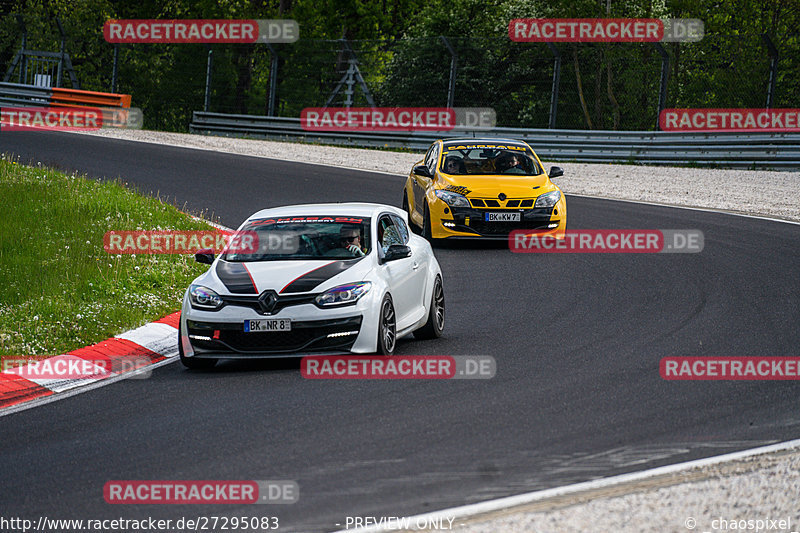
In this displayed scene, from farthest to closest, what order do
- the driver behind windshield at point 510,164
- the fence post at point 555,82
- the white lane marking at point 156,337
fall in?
the fence post at point 555,82, the driver behind windshield at point 510,164, the white lane marking at point 156,337

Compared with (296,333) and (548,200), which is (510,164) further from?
(296,333)

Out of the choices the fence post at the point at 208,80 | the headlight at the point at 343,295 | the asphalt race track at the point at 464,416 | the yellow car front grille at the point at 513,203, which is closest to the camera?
the asphalt race track at the point at 464,416

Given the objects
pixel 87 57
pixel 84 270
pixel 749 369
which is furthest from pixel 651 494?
pixel 87 57

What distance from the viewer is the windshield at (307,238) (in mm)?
10383

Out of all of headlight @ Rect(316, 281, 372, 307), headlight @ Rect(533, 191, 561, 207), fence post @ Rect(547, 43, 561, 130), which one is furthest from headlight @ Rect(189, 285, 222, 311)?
fence post @ Rect(547, 43, 561, 130)

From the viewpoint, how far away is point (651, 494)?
5926 millimetres

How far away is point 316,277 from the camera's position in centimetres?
974

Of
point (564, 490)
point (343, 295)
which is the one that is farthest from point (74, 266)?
point (564, 490)

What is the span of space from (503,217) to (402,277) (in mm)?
Answer: 6567

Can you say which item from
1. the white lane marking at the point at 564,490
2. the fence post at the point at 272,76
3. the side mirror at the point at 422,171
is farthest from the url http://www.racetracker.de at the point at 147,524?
the fence post at the point at 272,76

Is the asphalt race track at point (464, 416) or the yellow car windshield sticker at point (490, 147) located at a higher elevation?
the yellow car windshield sticker at point (490, 147)

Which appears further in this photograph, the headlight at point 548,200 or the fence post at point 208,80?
the fence post at point 208,80

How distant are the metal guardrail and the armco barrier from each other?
391 centimetres

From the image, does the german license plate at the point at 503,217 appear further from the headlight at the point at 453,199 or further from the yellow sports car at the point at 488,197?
the headlight at the point at 453,199
